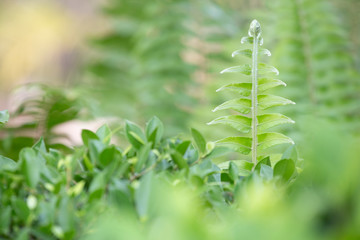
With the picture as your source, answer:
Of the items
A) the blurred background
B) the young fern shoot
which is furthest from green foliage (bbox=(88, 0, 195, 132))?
the young fern shoot

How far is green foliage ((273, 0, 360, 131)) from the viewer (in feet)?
3.59

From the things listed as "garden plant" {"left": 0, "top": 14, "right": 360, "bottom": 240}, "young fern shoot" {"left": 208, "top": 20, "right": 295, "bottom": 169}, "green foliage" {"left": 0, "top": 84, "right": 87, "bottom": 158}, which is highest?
"green foliage" {"left": 0, "top": 84, "right": 87, "bottom": 158}

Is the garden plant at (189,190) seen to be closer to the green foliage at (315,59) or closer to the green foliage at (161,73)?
the green foliage at (315,59)

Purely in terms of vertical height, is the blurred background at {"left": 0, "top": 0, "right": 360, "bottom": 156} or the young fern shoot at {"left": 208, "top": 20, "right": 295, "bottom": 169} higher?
the blurred background at {"left": 0, "top": 0, "right": 360, "bottom": 156}

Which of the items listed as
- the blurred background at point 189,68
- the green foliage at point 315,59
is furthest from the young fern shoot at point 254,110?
the green foliage at point 315,59

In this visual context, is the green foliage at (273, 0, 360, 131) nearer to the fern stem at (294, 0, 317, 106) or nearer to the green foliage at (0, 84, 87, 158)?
the fern stem at (294, 0, 317, 106)

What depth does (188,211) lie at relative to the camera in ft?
0.64

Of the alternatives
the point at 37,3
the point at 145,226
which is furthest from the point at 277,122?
the point at 37,3

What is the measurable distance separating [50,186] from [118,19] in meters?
1.81

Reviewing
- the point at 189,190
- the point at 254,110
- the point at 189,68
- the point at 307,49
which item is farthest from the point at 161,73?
the point at 189,190

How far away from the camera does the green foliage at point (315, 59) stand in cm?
109

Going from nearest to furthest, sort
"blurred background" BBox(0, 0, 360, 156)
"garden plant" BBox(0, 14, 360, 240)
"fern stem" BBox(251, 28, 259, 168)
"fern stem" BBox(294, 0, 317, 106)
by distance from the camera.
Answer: "garden plant" BBox(0, 14, 360, 240), "fern stem" BBox(251, 28, 259, 168), "blurred background" BBox(0, 0, 360, 156), "fern stem" BBox(294, 0, 317, 106)

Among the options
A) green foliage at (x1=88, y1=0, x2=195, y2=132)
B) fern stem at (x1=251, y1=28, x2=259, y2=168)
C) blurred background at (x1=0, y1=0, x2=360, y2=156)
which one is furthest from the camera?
green foliage at (x1=88, y1=0, x2=195, y2=132)

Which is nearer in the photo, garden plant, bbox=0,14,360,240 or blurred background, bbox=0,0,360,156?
garden plant, bbox=0,14,360,240
